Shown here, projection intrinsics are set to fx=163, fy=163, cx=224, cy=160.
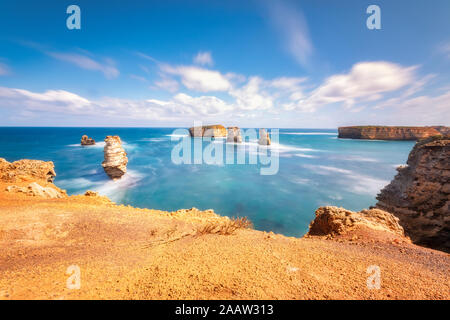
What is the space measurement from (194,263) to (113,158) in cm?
2200

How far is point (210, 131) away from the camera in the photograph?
101750 mm

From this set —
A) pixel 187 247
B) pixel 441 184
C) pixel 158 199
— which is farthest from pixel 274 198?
pixel 187 247

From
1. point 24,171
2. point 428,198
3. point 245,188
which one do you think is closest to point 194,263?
point 428,198

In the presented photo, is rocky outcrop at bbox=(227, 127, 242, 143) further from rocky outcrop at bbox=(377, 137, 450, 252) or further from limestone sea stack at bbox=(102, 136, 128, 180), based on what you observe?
rocky outcrop at bbox=(377, 137, 450, 252)

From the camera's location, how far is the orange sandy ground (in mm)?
3113

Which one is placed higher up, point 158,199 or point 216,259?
point 216,259

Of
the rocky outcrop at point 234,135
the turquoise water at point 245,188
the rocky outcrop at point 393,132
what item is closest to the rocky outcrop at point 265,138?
the rocky outcrop at point 234,135

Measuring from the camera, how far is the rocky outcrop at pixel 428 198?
346 inches

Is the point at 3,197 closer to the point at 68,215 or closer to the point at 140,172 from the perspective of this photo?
the point at 68,215

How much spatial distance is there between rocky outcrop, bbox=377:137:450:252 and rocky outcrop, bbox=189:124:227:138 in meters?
93.5

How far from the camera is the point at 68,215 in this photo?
6.46 m

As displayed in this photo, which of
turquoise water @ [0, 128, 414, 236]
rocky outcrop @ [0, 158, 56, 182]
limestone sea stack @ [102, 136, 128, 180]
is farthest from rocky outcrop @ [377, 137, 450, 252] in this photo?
limestone sea stack @ [102, 136, 128, 180]

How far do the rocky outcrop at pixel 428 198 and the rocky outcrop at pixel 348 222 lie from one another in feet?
13.6

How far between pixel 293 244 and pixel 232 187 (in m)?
16.5
